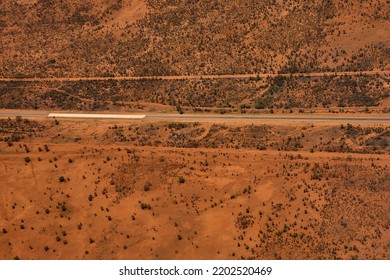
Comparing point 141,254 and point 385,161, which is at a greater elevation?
point 385,161

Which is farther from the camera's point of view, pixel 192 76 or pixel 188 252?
pixel 192 76

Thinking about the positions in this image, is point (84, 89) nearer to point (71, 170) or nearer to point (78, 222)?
point (71, 170)

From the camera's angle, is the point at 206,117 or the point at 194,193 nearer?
the point at 194,193

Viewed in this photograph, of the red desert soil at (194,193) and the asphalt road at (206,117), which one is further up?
the asphalt road at (206,117)

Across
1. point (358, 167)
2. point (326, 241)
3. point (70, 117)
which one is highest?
point (70, 117)

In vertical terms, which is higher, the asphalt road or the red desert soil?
the asphalt road

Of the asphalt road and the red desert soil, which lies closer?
the red desert soil

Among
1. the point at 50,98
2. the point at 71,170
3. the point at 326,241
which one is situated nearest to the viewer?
the point at 326,241

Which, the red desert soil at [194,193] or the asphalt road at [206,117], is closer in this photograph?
the red desert soil at [194,193]

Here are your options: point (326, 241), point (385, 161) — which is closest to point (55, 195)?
point (326, 241)

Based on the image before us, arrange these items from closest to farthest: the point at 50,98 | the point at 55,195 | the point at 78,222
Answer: the point at 78,222 → the point at 55,195 → the point at 50,98

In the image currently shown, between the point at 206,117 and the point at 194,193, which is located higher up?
the point at 206,117
